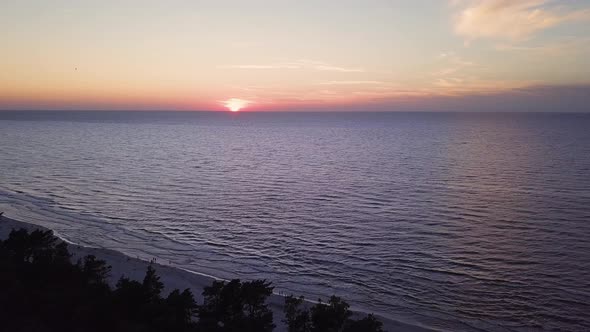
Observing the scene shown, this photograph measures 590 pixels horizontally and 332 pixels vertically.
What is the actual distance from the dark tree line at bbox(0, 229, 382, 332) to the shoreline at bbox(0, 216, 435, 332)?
15.2 ft

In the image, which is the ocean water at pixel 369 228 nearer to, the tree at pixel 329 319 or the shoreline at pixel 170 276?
the shoreline at pixel 170 276

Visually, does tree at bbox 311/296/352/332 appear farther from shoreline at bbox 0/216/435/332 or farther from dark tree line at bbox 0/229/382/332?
shoreline at bbox 0/216/435/332

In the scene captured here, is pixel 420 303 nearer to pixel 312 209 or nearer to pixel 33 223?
pixel 312 209

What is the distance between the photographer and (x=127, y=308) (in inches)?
914

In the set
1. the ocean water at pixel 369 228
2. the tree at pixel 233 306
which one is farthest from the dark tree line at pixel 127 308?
the ocean water at pixel 369 228

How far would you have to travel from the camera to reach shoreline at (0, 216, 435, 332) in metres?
28.1

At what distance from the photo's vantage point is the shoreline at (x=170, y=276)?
92.2 feet

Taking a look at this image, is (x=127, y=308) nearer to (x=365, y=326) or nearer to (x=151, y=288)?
(x=151, y=288)

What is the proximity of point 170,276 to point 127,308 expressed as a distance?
11.9 m

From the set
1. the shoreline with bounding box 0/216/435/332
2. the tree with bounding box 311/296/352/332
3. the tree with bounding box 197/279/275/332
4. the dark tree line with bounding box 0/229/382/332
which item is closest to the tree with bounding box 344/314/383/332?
the dark tree line with bounding box 0/229/382/332

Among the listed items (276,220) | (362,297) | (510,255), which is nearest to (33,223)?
(276,220)

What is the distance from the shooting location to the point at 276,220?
52344mm

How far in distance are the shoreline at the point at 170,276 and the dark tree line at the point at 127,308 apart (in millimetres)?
4634

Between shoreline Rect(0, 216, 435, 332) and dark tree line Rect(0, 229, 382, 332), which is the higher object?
dark tree line Rect(0, 229, 382, 332)
